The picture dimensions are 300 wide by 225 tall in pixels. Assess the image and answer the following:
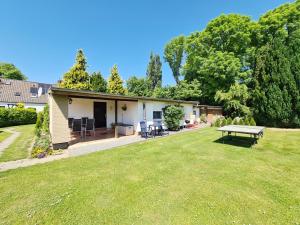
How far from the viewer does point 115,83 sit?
25781 millimetres

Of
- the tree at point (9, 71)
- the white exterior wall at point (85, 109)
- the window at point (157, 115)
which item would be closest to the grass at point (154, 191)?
the window at point (157, 115)

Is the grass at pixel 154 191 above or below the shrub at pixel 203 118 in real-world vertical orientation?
below

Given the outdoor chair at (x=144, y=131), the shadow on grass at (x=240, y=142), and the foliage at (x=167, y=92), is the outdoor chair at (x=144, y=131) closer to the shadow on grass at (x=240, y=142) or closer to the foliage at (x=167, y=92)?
the shadow on grass at (x=240, y=142)

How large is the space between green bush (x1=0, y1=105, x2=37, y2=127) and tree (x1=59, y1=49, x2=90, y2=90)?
5337 mm

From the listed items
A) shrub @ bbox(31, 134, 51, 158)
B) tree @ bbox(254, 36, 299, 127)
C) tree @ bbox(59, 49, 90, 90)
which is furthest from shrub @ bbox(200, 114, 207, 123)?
shrub @ bbox(31, 134, 51, 158)

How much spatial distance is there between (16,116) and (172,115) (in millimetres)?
16299

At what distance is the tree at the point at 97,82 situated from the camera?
929 inches

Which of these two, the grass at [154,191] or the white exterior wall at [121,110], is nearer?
the grass at [154,191]

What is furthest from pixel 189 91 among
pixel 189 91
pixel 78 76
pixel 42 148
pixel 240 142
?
pixel 42 148

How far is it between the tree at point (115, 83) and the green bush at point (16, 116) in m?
11.2

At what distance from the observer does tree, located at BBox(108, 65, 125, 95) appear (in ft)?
84.3

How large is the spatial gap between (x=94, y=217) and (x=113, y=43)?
68.9ft

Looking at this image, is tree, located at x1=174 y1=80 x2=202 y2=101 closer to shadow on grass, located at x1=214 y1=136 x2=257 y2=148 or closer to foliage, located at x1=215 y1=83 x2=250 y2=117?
foliage, located at x1=215 y1=83 x2=250 y2=117

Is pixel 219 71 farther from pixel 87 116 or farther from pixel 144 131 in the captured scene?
pixel 87 116
